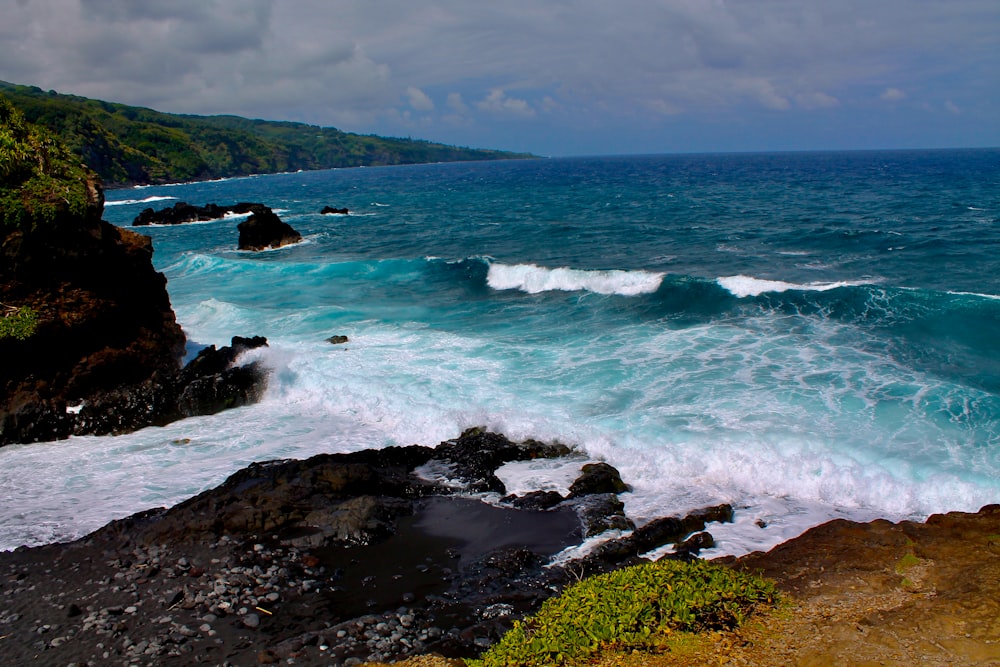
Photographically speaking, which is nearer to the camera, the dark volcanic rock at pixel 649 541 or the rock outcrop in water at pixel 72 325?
the dark volcanic rock at pixel 649 541

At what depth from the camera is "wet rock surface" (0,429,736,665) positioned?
828 cm

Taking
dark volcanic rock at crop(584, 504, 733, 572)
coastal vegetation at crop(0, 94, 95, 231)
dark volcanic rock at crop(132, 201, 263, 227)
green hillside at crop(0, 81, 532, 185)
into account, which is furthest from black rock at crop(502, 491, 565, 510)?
green hillside at crop(0, 81, 532, 185)

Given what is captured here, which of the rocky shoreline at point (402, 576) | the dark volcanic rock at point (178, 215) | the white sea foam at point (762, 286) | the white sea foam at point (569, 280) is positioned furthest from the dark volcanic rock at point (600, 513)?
the dark volcanic rock at point (178, 215)

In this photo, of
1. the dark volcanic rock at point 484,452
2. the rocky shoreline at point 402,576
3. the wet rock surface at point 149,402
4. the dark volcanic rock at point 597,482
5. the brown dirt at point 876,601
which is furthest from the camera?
the wet rock surface at point 149,402

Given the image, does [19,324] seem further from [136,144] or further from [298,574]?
[136,144]

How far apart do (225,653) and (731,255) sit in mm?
32240

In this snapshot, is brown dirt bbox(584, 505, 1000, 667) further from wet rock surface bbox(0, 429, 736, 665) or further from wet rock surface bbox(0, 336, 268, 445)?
wet rock surface bbox(0, 336, 268, 445)

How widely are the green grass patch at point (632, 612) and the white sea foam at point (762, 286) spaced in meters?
19.9

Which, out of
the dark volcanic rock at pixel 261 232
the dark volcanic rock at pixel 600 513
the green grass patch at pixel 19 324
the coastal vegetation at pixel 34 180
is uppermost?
the coastal vegetation at pixel 34 180

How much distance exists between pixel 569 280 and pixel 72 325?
20591mm

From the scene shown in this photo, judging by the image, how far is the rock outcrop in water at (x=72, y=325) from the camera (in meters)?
16.4

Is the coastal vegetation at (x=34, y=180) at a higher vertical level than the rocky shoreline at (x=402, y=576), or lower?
higher

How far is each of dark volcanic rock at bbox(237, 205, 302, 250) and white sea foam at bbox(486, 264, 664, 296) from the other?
20.1 m

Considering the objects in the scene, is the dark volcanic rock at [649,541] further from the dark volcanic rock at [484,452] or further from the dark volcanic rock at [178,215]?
the dark volcanic rock at [178,215]
